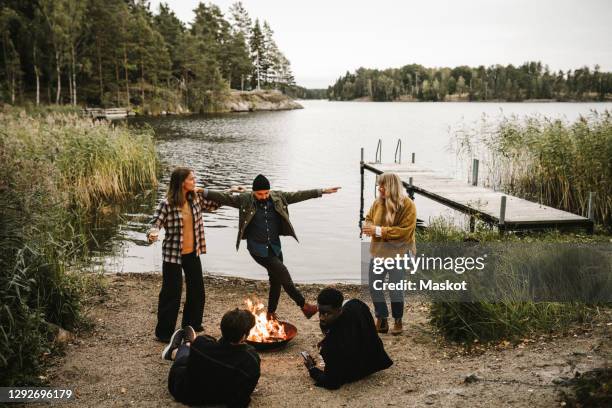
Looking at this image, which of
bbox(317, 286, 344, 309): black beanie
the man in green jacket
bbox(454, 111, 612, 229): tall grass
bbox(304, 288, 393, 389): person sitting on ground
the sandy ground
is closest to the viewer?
the sandy ground

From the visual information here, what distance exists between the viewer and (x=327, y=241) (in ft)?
47.9

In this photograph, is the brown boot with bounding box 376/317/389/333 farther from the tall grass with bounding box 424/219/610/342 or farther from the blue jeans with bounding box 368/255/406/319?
the tall grass with bounding box 424/219/610/342

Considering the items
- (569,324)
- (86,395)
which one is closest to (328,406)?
(86,395)

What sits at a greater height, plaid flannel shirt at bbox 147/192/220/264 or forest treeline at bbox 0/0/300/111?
forest treeline at bbox 0/0/300/111

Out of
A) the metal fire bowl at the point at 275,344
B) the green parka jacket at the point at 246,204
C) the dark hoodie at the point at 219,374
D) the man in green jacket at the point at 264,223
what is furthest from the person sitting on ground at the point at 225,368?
the green parka jacket at the point at 246,204

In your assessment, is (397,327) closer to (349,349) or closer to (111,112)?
(349,349)

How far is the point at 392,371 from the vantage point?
18.4 feet

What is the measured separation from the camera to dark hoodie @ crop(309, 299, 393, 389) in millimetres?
5188

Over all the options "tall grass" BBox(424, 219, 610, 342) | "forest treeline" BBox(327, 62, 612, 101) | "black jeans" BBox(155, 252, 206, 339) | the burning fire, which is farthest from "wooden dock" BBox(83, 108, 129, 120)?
"forest treeline" BBox(327, 62, 612, 101)

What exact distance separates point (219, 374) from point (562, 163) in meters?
13.4

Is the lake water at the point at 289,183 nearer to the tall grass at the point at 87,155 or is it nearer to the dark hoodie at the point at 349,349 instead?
the tall grass at the point at 87,155

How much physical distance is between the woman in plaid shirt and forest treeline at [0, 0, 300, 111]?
45276 mm

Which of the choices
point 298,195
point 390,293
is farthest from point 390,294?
point 298,195

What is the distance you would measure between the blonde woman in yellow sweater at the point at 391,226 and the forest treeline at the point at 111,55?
4659 centimetres
